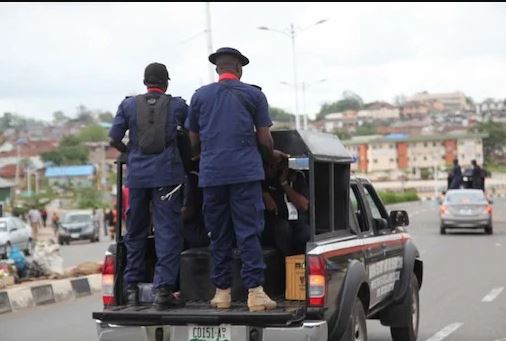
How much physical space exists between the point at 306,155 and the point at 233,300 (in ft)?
3.79

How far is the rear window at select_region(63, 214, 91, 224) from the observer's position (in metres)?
44.0

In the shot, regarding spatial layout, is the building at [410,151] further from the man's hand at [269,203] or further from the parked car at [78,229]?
the man's hand at [269,203]

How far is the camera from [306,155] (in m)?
6.94

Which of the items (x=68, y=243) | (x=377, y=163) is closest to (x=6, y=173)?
(x=377, y=163)

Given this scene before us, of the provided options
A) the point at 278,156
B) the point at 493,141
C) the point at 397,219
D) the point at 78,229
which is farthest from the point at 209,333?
the point at 493,141

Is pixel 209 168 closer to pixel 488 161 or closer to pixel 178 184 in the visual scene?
pixel 178 184

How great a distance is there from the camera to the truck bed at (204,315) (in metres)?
6.41

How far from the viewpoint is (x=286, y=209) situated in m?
7.59

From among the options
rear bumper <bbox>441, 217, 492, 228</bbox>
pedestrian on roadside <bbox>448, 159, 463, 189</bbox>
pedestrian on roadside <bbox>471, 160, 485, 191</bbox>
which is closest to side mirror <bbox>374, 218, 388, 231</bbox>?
rear bumper <bbox>441, 217, 492, 228</bbox>

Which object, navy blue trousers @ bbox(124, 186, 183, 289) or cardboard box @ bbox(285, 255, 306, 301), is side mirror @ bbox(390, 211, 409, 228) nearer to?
cardboard box @ bbox(285, 255, 306, 301)

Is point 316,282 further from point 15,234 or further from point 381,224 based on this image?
point 15,234

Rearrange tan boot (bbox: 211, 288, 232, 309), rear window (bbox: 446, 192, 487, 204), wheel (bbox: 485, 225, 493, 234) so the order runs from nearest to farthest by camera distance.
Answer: tan boot (bbox: 211, 288, 232, 309), rear window (bbox: 446, 192, 487, 204), wheel (bbox: 485, 225, 493, 234)

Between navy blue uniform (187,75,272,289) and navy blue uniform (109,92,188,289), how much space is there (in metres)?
0.30

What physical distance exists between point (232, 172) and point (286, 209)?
3.61 feet
